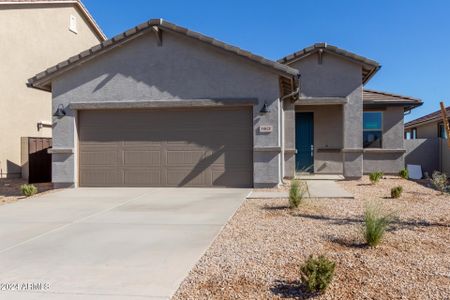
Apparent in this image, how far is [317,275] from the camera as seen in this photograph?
12.7ft

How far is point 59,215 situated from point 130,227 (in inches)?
83.8

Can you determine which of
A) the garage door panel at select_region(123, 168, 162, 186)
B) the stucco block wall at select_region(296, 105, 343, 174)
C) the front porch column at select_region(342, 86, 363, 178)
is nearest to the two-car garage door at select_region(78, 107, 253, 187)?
the garage door panel at select_region(123, 168, 162, 186)

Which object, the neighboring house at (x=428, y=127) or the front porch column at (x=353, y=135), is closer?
the front porch column at (x=353, y=135)

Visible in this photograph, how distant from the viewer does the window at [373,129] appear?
16625 mm

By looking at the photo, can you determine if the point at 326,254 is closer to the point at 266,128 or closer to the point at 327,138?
the point at 266,128

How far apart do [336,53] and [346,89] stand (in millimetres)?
1447

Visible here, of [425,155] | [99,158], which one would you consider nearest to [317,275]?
[99,158]

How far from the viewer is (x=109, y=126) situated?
12586 mm

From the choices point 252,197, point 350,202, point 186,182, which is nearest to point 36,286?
point 252,197

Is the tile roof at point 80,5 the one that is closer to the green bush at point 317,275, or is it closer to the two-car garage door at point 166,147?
the two-car garage door at point 166,147

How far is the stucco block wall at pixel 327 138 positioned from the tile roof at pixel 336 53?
7.73 feet

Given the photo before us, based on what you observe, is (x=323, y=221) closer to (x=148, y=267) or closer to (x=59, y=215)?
(x=148, y=267)

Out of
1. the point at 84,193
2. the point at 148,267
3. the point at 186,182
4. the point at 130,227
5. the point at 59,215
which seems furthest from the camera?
the point at 186,182

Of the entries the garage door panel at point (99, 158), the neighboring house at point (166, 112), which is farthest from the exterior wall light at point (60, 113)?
the garage door panel at point (99, 158)
